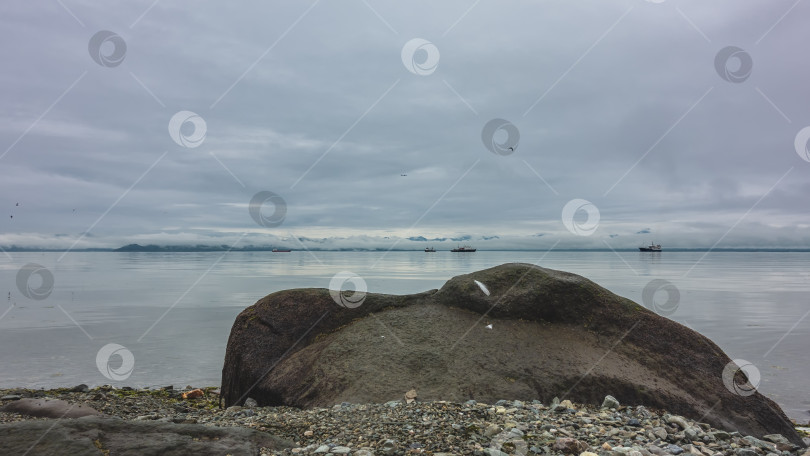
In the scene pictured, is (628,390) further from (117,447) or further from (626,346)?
(117,447)

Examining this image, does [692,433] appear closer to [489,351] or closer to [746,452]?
[746,452]

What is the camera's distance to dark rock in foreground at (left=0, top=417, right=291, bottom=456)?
17.1ft

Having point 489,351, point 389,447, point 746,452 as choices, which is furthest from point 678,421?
point 389,447

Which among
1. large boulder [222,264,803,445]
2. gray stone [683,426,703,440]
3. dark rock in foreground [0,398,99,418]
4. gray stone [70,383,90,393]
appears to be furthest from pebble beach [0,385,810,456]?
gray stone [70,383,90,393]

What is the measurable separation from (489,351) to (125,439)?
6195 mm

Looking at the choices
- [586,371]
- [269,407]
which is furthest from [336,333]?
[586,371]

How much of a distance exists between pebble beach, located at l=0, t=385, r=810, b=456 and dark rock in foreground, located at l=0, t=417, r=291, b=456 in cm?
41

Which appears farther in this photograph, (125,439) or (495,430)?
(495,430)

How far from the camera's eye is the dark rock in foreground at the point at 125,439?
17.1 ft

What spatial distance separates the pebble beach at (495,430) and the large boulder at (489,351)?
0.57 meters

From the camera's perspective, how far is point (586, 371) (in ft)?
29.3

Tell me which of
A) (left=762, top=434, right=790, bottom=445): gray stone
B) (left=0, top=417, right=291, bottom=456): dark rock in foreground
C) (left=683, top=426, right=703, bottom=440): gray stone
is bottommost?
(left=0, top=417, right=291, bottom=456): dark rock in foreground

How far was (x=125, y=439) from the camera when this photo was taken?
5.53m

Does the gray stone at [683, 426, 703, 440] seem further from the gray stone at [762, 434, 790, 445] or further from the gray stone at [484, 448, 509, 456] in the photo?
the gray stone at [484, 448, 509, 456]
